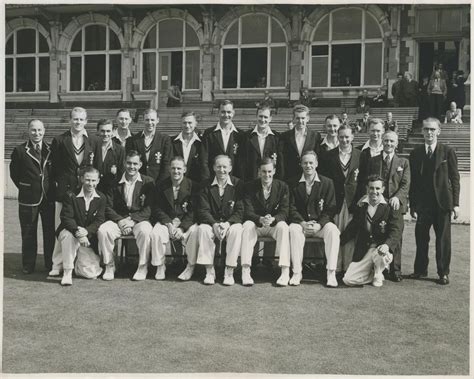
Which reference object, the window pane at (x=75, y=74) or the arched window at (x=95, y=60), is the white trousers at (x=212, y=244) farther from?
the window pane at (x=75, y=74)

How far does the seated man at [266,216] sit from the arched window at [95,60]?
1012 centimetres

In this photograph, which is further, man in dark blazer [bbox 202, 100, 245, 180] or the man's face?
man in dark blazer [bbox 202, 100, 245, 180]

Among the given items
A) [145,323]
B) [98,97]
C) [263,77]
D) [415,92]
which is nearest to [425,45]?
[415,92]

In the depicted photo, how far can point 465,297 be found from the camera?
13.0 feet

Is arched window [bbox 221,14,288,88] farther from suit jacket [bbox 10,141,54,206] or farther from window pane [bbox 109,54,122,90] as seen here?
suit jacket [bbox 10,141,54,206]

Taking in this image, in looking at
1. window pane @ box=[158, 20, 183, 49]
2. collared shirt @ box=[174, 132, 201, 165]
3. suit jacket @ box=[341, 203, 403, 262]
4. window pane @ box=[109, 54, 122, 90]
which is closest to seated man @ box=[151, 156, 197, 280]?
collared shirt @ box=[174, 132, 201, 165]

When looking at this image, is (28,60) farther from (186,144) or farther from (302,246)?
(302,246)

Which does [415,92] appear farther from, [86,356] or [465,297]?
[86,356]

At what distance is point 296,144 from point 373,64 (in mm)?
8208

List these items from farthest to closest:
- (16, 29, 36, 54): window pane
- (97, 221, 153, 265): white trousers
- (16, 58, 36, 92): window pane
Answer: (16, 58, 36, 92): window pane < (16, 29, 36, 54): window pane < (97, 221, 153, 265): white trousers

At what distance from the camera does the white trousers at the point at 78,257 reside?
427 centimetres

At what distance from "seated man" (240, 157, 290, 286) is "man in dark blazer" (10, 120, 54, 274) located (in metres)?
1.66

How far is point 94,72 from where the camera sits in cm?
1389

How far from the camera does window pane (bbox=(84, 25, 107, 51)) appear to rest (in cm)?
1369
